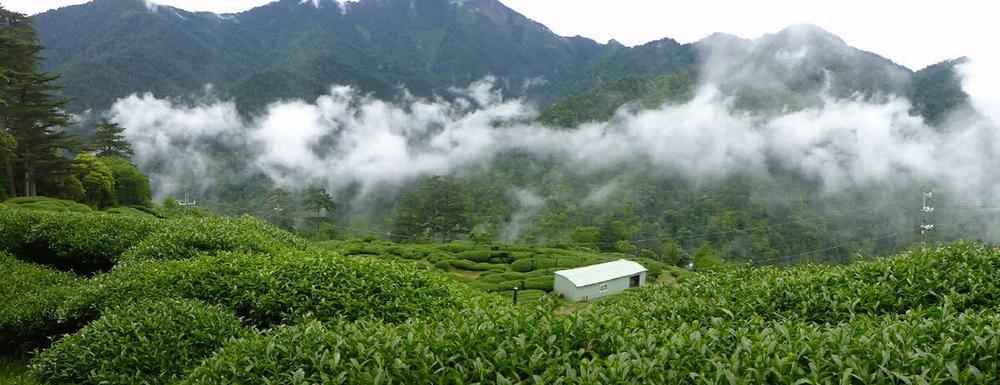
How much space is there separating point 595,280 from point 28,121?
30808 mm

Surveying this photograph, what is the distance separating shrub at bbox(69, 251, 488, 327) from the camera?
7.55m

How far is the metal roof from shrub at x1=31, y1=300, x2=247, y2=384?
28325mm

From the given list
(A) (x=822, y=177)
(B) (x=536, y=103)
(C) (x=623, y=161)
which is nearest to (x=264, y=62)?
(B) (x=536, y=103)

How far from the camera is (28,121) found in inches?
1145

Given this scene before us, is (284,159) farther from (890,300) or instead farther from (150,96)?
(890,300)

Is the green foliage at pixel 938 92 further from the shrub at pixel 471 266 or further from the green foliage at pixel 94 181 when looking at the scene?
the green foliage at pixel 94 181

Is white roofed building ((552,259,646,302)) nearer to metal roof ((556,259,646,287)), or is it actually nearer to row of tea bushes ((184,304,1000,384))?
metal roof ((556,259,646,287))

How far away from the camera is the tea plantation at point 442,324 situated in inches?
168

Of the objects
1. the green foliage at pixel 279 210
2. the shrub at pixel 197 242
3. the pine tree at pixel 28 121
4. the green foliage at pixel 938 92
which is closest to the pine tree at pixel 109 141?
the pine tree at pixel 28 121

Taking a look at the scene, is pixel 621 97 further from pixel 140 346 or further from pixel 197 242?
pixel 140 346

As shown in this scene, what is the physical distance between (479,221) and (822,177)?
211ft

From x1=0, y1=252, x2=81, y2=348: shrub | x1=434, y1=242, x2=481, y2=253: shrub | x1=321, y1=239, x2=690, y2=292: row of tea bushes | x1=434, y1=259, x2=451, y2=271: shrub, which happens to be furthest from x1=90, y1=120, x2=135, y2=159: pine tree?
x1=0, y1=252, x2=81, y2=348: shrub

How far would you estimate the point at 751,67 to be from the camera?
15925cm

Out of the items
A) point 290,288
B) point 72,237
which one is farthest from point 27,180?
point 290,288
